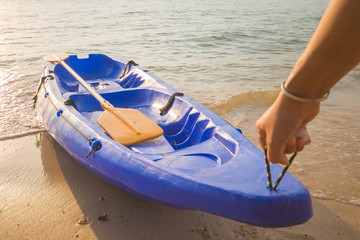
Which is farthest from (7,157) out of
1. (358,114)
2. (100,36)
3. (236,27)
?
(236,27)

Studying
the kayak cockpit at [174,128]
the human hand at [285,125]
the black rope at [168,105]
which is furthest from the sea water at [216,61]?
the human hand at [285,125]

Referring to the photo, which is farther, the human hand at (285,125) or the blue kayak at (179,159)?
the blue kayak at (179,159)

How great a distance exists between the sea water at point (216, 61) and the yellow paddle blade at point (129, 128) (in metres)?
1.73

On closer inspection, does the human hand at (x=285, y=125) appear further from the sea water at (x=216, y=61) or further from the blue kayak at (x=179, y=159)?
the sea water at (x=216, y=61)

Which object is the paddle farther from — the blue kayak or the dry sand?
the dry sand

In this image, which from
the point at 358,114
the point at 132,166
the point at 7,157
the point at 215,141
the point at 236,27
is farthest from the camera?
the point at 236,27

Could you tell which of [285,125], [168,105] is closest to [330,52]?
[285,125]

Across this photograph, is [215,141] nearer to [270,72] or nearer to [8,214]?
[8,214]

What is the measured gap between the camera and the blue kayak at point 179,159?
1.80m

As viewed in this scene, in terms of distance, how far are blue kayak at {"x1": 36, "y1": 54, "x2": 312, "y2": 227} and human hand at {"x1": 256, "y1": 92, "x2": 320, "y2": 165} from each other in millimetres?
963

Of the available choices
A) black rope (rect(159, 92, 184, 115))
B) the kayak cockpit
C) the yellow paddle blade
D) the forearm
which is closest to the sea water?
the kayak cockpit

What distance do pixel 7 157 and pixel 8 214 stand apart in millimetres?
1252

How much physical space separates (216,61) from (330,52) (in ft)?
28.1

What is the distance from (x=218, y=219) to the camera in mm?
2625
